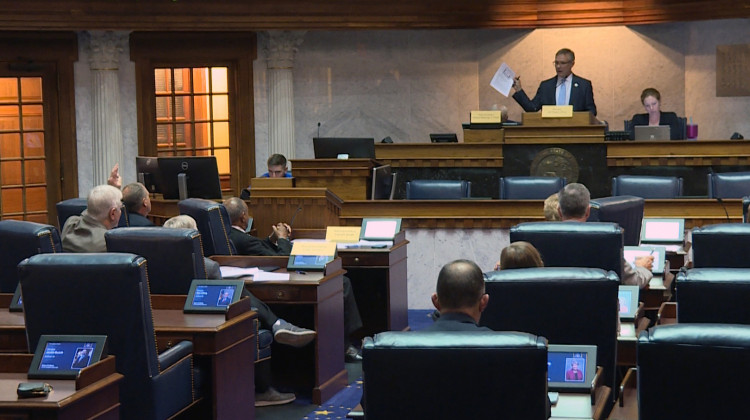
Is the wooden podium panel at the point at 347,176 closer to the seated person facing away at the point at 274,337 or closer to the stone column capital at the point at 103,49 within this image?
the seated person facing away at the point at 274,337

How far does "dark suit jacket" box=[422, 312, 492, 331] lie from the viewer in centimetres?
336

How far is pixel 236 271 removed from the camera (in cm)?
629

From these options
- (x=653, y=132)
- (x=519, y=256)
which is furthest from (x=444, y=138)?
(x=519, y=256)

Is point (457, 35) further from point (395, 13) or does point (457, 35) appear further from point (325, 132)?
point (325, 132)

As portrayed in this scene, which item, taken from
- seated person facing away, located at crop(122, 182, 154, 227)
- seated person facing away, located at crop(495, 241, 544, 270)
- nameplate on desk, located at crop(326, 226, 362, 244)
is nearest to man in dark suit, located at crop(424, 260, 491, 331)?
seated person facing away, located at crop(495, 241, 544, 270)

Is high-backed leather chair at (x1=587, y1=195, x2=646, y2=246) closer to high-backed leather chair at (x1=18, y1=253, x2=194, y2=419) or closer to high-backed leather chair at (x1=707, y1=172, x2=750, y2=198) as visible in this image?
high-backed leather chair at (x1=707, y1=172, x2=750, y2=198)

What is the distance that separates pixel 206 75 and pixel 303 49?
1.15 m

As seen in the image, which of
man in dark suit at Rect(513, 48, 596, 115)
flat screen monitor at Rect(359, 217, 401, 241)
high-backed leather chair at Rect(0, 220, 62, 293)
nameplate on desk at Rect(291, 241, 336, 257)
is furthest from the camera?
man in dark suit at Rect(513, 48, 596, 115)

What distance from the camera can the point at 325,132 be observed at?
1285cm

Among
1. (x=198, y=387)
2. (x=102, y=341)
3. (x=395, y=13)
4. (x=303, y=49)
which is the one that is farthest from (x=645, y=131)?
(x=102, y=341)

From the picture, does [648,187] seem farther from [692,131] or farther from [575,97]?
[692,131]

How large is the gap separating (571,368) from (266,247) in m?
3.77

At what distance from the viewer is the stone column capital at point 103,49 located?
12039 mm

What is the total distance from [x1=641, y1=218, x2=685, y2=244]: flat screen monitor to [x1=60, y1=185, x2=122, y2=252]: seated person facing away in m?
3.09
